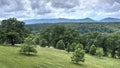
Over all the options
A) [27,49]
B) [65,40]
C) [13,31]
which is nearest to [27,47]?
[27,49]

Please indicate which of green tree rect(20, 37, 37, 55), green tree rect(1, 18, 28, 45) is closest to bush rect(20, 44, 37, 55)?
green tree rect(20, 37, 37, 55)

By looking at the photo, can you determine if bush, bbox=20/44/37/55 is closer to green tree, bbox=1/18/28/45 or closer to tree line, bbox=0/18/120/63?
tree line, bbox=0/18/120/63

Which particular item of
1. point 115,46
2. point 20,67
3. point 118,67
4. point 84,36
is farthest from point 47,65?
point 84,36

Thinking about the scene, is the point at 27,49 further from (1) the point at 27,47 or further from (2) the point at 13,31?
(2) the point at 13,31

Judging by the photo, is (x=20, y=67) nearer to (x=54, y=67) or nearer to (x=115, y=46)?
(x=54, y=67)

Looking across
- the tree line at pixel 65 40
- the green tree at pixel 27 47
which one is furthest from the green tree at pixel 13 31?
the green tree at pixel 27 47

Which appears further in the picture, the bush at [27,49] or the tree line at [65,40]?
the tree line at [65,40]

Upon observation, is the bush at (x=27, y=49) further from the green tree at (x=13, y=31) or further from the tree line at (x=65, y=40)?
the green tree at (x=13, y=31)

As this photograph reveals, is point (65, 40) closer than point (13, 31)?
No
